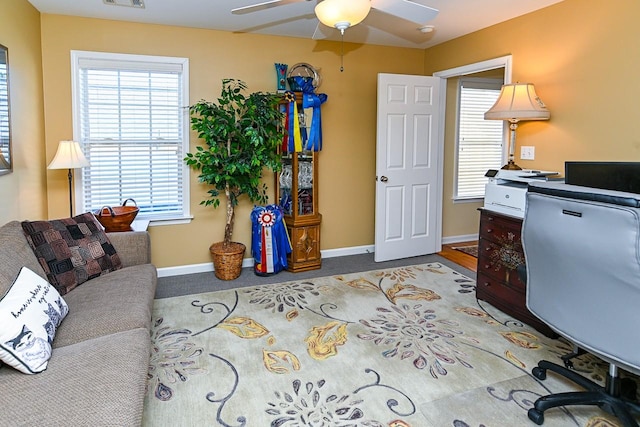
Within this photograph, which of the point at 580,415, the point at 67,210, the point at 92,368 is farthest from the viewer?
→ the point at 67,210

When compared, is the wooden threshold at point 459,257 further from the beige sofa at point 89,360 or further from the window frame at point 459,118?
the beige sofa at point 89,360

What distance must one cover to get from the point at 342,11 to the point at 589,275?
167 centimetres

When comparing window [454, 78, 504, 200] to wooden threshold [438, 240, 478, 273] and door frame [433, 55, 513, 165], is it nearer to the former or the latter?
door frame [433, 55, 513, 165]

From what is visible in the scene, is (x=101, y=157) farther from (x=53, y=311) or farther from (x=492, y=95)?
(x=492, y=95)

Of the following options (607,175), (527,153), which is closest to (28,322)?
(607,175)

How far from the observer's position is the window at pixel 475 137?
5434 mm

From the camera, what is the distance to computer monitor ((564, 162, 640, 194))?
2.07 m

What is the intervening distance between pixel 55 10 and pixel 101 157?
1264 millimetres

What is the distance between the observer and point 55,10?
3.52 m

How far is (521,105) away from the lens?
3352 millimetres

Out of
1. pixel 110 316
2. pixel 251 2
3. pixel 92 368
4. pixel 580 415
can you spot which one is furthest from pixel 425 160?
pixel 92 368

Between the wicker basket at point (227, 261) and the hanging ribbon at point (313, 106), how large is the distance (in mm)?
1277

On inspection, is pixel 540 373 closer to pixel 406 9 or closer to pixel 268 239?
pixel 406 9

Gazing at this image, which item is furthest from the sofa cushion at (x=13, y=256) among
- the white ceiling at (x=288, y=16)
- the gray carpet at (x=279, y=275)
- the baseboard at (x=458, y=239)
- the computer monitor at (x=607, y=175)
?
the baseboard at (x=458, y=239)
